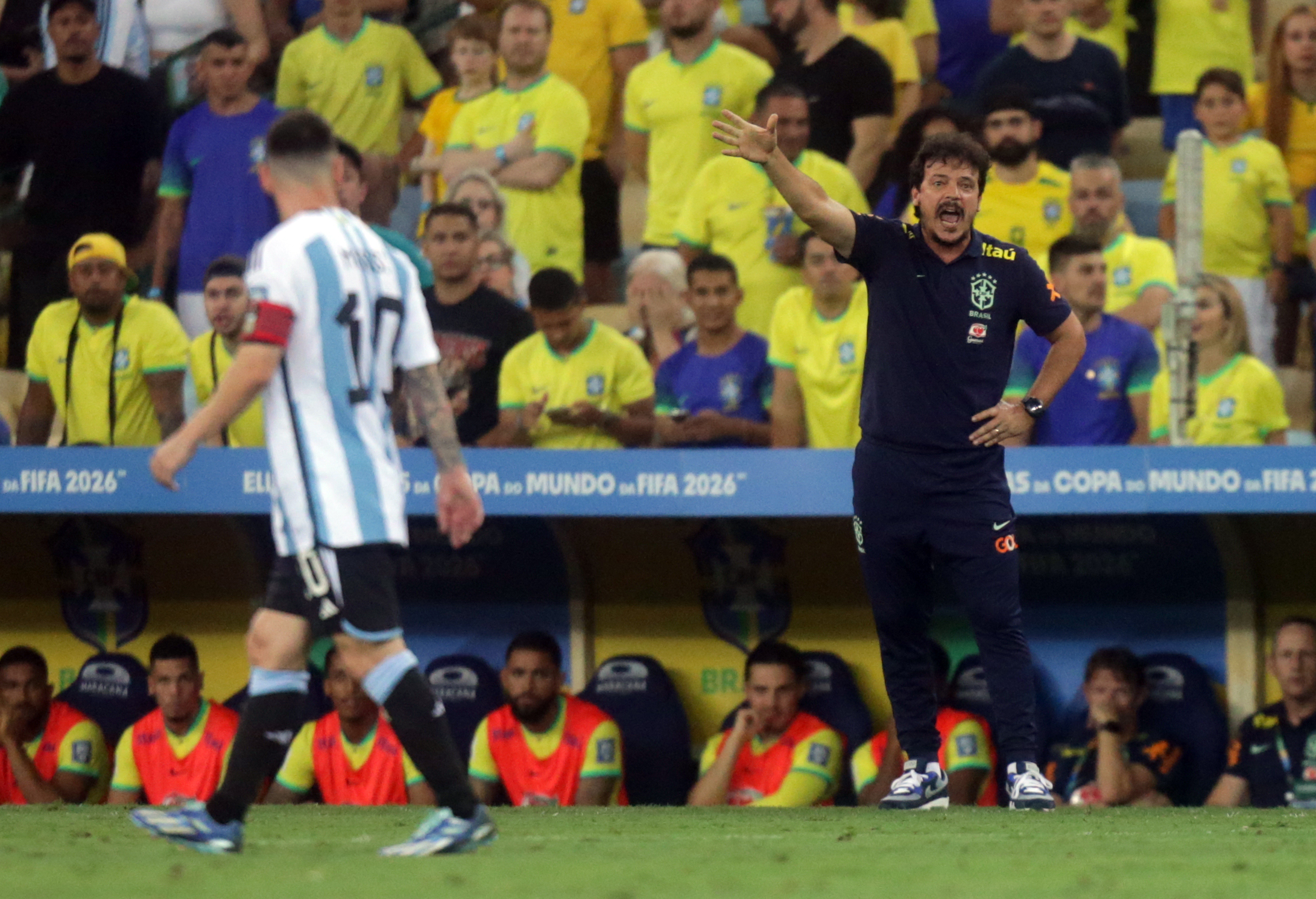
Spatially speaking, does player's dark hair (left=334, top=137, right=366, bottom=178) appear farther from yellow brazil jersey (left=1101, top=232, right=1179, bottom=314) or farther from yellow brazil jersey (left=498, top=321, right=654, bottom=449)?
yellow brazil jersey (left=1101, top=232, right=1179, bottom=314)

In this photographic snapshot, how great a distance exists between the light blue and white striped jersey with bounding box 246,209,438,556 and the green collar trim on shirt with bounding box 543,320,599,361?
3969 mm

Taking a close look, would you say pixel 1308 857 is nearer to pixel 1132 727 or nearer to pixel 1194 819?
pixel 1194 819

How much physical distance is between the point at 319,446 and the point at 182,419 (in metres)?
4.69

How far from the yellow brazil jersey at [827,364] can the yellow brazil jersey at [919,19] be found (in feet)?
6.89

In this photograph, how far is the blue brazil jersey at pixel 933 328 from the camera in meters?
5.70

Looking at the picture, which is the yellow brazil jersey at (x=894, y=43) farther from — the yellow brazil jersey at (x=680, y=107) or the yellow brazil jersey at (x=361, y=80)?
the yellow brazil jersey at (x=361, y=80)

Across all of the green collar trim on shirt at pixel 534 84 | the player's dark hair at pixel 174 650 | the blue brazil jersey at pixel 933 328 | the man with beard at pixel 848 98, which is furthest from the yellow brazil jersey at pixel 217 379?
the blue brazil jersey at pixel 933 328

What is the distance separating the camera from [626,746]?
847 cm

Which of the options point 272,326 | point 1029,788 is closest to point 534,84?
point 1029,788

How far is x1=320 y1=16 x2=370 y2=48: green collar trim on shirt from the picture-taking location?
1008 centimetres

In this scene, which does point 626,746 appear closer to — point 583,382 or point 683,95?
point 583,382

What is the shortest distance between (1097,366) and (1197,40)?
101 inches

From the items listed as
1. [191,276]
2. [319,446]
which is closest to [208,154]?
[191,276]

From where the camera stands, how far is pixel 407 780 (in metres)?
8.17
